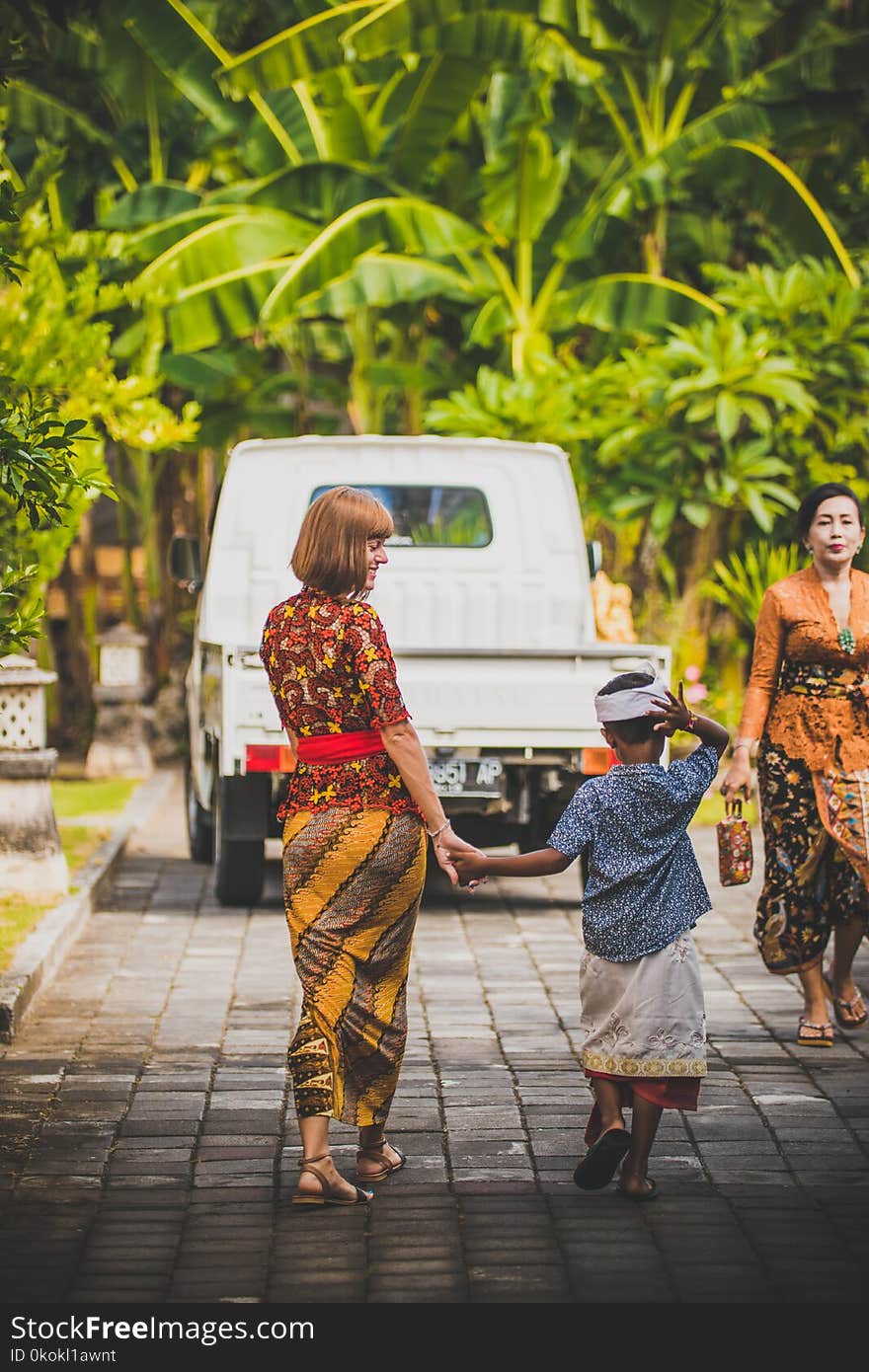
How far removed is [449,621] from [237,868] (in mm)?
2123

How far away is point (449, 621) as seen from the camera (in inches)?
449

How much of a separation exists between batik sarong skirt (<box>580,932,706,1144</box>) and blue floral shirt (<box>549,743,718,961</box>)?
5 cm

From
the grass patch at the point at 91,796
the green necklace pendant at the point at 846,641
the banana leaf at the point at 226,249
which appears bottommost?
the grass patch at the point at 91,796

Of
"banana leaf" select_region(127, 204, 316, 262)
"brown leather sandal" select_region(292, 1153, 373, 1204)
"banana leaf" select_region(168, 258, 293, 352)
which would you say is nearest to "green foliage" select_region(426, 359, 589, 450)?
"banana leaf" select_region(168, 258, 293, 352)

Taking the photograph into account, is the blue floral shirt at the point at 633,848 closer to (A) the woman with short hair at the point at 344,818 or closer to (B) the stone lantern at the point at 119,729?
(A) the woman with short hair at the point at 344,818

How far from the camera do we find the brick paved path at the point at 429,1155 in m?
4.50

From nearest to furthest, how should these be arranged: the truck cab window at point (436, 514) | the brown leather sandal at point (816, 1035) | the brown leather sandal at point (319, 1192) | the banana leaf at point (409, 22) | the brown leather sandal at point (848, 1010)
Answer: the brown leather sandal at point (319, 1192) → the brown leather sandal at point (816, 1035) → the brown leather sandal at point (848, 1010) → the truck cab window at point (436, 514) → the banana leaf at point (409, 22)

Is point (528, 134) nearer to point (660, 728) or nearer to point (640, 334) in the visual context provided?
point (640, 334)

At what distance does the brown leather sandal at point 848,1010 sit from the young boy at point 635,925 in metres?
2.25

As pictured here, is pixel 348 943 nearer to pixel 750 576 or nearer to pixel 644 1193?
pixel 644 1193

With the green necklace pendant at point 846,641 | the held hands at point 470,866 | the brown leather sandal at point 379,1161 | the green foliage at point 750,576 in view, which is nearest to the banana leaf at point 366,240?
the green foliage at point 750,576

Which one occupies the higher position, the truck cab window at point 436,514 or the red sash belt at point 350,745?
the truck cab window at point 436,514

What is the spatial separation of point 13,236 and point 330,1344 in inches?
324

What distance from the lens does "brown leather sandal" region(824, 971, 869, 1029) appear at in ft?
24.1
